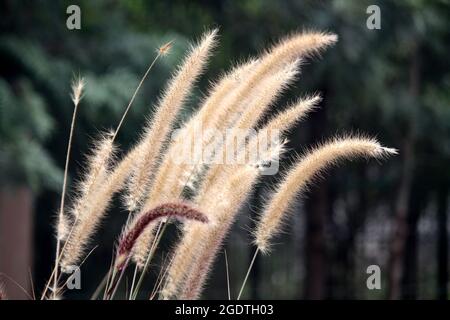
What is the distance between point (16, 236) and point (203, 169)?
6283 millimetres

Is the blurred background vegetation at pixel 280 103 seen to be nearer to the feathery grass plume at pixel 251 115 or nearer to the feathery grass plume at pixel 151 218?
the feathery grass plume at pixel 251 115

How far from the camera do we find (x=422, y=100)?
7.89 m

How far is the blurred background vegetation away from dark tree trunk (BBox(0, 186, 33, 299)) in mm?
12

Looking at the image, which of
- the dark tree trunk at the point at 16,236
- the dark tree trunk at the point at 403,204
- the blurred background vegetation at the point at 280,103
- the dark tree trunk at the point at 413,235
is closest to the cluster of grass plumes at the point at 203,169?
the blurred background vegetation at the point at 280,103

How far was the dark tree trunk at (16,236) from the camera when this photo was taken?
7.74 meters

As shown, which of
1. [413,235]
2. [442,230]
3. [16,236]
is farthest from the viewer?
[413,235]

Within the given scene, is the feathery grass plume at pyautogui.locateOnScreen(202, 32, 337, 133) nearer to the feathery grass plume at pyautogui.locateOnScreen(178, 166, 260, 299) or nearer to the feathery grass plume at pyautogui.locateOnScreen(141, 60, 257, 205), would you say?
the feathery grass plume at pyautogui.locateOnScreen(141, 60, 257, 205)

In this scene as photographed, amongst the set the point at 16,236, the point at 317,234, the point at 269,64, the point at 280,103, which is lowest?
the point at 269,64

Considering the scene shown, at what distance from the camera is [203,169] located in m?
1.88

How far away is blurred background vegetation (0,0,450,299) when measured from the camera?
21.5 feet

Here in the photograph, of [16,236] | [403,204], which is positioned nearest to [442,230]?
[403,204]

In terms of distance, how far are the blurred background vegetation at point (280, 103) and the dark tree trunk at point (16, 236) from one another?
1 centimetres

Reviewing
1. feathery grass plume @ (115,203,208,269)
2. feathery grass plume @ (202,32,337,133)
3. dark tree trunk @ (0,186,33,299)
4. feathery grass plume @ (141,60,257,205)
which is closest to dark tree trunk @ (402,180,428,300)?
dark tree trunk @ (0,186,33,299)

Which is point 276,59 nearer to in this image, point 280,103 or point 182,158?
point 182,158
